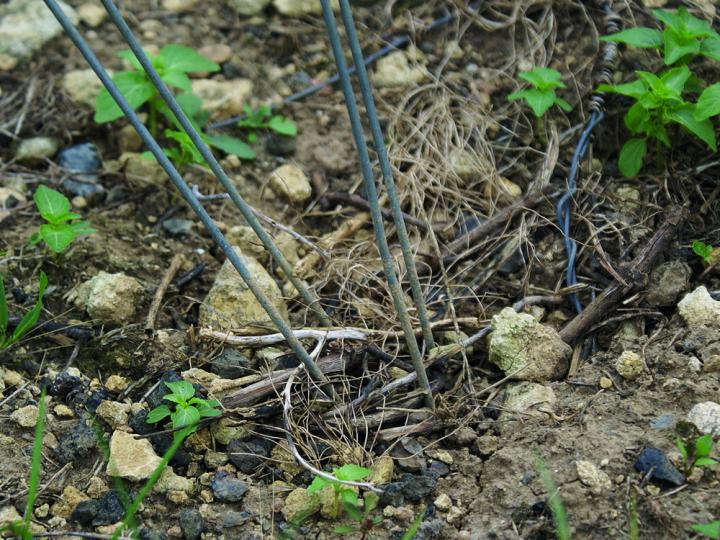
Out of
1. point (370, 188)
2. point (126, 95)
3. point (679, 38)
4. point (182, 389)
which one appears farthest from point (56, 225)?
point (679, 38)

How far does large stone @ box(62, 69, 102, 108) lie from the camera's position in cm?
250

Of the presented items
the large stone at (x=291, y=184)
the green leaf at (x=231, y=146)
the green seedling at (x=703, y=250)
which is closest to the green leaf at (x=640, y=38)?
the green seedling at (x=703, y=250)

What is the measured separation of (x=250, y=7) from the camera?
9.27 feet

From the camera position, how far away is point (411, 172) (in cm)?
233

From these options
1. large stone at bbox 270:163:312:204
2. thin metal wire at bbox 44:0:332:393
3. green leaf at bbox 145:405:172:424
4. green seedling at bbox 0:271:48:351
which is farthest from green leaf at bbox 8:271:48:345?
large stone at bbox 270:163:312:204

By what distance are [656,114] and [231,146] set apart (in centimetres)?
124

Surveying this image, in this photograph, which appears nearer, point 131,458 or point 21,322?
point 131,458

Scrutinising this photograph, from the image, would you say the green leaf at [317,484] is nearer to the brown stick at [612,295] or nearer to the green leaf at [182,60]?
the brown stick at [612,295]

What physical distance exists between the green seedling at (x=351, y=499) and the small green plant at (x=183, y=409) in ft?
0.98

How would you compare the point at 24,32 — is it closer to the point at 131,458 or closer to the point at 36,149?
the point at 36,149

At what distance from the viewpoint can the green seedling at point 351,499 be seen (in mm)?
1510

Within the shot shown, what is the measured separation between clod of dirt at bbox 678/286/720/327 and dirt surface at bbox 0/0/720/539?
24 mm

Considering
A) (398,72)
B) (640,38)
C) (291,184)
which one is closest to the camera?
(640,38)

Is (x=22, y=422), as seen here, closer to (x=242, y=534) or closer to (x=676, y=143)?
(x=242, y=534)
